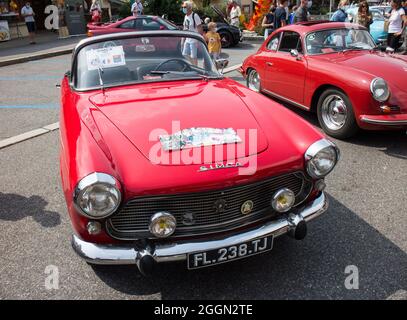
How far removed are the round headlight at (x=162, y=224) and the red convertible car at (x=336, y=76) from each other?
10.8ft

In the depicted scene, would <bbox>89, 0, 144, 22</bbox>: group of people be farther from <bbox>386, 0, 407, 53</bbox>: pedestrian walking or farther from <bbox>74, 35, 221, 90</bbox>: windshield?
<bbox>74, 35, 221, 90</bbox>: windshield

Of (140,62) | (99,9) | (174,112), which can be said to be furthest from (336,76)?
(99,9)

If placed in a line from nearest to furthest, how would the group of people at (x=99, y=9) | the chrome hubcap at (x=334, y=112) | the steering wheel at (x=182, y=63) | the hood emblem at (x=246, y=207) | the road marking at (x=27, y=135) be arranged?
the hood emblem at (x=246, y=207) → the steering wheel at (x=182, y=63) → the chrome hubcap at (x=334, y=112) → the road marking at (x=27, y=135) → the group of people at (x=99, y=9)

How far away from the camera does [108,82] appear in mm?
3420

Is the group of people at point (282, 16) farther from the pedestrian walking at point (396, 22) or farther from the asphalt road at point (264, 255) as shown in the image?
the asphalt road at point (264, 255)

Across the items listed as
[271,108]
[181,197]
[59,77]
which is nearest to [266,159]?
[181,197]

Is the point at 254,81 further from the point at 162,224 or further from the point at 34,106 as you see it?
the point at 162,224

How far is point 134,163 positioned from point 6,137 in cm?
409

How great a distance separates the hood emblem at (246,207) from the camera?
242 cm

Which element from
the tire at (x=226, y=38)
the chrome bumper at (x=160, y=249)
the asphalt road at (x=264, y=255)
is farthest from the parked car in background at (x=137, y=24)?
the chrome bumper at (x=160, y=249)

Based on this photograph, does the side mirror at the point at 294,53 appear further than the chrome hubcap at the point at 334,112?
Yes

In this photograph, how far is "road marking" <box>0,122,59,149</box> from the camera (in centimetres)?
527

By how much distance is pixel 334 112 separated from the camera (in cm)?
514

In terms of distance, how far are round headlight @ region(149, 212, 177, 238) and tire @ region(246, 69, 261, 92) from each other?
206 inches
